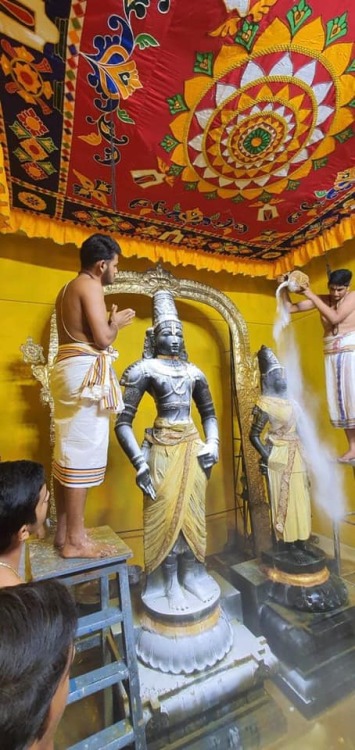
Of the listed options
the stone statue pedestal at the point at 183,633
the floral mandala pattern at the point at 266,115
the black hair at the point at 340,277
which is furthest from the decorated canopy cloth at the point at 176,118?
the stone statue pedestal at the point at 183,633

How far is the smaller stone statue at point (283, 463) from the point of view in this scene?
2.34m

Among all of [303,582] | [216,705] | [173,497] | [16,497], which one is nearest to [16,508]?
[16,497]

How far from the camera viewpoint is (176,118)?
6.06ft

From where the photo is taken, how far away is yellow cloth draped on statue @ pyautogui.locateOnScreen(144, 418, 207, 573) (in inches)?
77.3

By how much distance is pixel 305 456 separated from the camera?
247 cm

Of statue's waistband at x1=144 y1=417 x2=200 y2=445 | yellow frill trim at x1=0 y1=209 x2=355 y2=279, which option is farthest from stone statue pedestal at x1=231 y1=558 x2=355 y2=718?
yellow frill trim at x1=0 y1=209 x2=355 y2=279

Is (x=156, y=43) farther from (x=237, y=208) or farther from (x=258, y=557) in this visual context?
(x=258, y=557)

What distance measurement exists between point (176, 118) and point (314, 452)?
2.50 metres

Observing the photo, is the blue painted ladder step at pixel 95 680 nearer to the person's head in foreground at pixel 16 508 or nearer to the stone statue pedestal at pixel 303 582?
the person's head in foreground at pixel 16 508

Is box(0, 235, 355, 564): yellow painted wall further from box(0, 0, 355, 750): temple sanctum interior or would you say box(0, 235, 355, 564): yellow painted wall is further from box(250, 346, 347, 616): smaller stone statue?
box(250, 346, 347, 616): smaller stone statue

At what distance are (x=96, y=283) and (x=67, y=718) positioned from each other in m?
2.11

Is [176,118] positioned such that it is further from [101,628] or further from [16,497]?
[101,628]

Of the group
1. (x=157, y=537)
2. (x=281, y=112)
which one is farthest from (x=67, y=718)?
(x=281, y=112)

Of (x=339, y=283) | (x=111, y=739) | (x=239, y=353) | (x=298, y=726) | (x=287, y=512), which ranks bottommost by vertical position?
(x=298, y=726)
